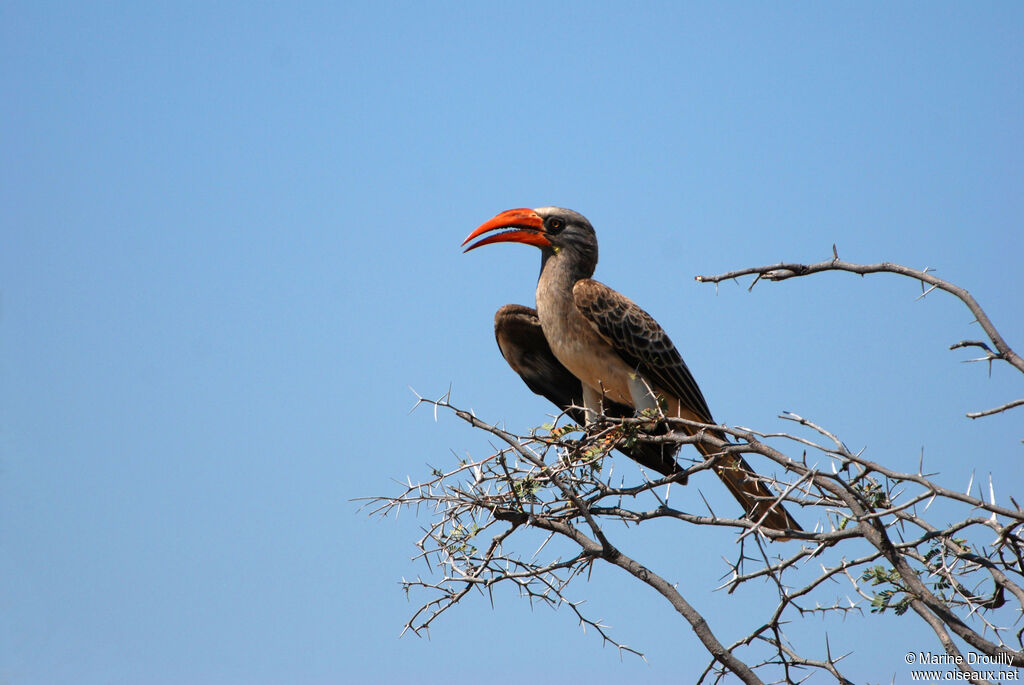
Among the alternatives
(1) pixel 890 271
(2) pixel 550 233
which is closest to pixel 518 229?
(2) pixel 550 233

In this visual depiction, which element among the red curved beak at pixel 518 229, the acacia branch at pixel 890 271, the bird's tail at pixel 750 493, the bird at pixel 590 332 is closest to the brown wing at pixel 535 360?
the bird at pixel 590 332

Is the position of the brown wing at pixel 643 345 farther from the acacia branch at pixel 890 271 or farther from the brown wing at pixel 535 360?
the acacia branch at pixel 890 271

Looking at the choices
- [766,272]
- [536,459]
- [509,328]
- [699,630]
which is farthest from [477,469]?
[509,328]

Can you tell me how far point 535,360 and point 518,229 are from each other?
93 centimetres

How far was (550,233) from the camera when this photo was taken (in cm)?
667

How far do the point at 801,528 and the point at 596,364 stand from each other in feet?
5.24

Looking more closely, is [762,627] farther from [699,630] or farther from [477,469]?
[477,469]

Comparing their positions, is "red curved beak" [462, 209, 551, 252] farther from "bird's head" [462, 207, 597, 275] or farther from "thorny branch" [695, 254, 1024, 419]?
"thorny branch" [695, 254, 1024, 419]

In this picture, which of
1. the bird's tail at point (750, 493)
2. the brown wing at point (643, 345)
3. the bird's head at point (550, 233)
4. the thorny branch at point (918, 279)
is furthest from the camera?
the bird's head at point (550, 233)

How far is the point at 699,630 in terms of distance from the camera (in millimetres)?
4117

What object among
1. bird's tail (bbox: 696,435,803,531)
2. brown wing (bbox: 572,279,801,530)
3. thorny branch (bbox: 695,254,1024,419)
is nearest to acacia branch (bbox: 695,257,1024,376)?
thorny branch (bbox: 695,254,1024,419)

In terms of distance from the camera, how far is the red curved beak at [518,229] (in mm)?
6621

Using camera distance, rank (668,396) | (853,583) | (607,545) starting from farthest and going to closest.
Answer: (668,396) → (607,545) → (853,583)

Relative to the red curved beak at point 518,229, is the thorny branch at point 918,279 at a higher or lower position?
lower
